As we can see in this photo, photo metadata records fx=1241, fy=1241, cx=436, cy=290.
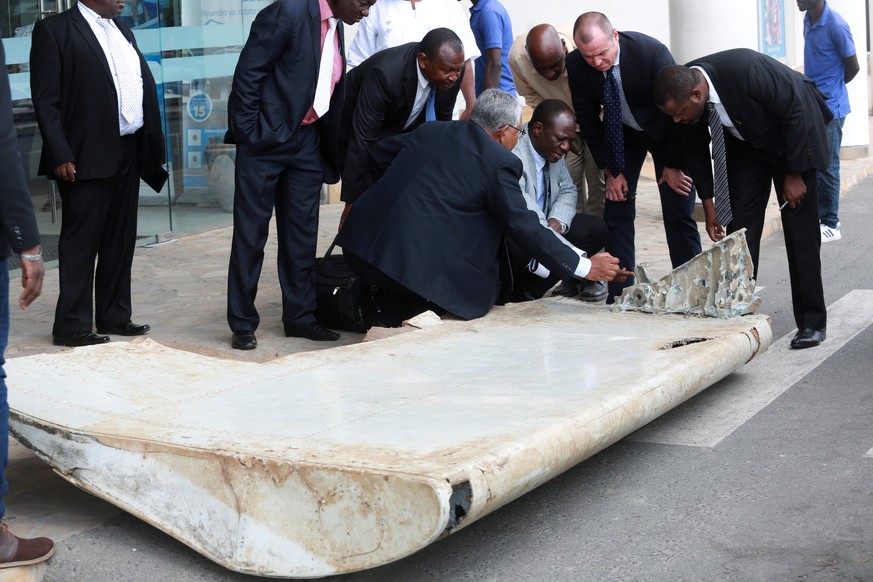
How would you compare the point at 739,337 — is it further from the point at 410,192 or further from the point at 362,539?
the point at 362,539

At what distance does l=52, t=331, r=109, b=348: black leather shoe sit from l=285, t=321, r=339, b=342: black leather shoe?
893 millimetres

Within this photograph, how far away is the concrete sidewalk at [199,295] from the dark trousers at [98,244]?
0.61 ft

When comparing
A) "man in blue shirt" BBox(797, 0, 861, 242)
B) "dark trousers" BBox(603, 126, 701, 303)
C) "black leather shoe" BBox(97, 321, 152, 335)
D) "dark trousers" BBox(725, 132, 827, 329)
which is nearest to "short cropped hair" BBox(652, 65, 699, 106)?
"dark trousers" BBox(725, 132, 827, 329)

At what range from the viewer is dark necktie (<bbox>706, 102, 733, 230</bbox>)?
18.0ft

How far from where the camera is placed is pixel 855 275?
7570 mm

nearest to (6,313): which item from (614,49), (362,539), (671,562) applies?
(362,539)

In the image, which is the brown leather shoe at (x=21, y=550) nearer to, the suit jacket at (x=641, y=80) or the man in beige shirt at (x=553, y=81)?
the suit jacket at (x=641, y=80)

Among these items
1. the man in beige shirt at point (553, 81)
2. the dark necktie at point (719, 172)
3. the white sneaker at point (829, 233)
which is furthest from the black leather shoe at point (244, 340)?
the white sneaker at point (829, 233)

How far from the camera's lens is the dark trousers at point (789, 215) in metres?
5.65

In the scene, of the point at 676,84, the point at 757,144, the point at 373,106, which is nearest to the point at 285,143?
the point at 373,106

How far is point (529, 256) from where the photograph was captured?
6.02 meters

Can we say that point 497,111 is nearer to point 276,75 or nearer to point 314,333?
point 276,75

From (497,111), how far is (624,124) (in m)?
1.00

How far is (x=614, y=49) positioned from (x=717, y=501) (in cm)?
287
